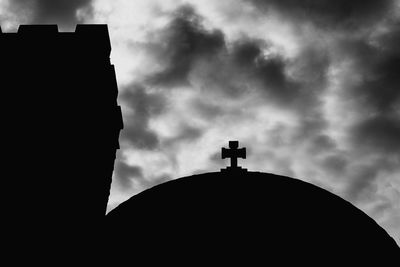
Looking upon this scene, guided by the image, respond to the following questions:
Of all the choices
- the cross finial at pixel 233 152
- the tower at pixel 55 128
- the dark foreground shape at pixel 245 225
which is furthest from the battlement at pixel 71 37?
the dark foreground shape at pixel 245 225

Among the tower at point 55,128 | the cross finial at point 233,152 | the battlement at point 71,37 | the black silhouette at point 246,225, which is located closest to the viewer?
the black silhouette at point 246,225

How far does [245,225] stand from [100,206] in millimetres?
4723

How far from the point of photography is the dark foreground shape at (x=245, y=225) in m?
7.54

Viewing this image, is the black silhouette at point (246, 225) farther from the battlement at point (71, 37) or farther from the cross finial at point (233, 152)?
the battlement at point (71, 37)

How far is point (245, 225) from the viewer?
8016 millimetres

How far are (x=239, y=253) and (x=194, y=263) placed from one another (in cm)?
93

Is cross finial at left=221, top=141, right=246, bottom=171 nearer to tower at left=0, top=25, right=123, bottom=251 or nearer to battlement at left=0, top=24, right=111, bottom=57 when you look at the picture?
tower at left=0, top=25, right=123, bottom=251

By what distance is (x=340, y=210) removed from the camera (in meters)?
8.00

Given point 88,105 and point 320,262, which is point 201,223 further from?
point 88,105

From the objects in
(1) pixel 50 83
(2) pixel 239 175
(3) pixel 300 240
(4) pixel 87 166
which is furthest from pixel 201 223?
(1) pixel 50 83

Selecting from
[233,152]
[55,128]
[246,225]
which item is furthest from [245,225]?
[55,128]

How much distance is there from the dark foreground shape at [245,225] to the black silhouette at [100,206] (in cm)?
2

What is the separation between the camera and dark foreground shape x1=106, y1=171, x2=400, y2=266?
7.54 metres

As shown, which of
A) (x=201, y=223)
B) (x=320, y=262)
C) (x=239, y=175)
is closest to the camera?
(x=320, y=262)
